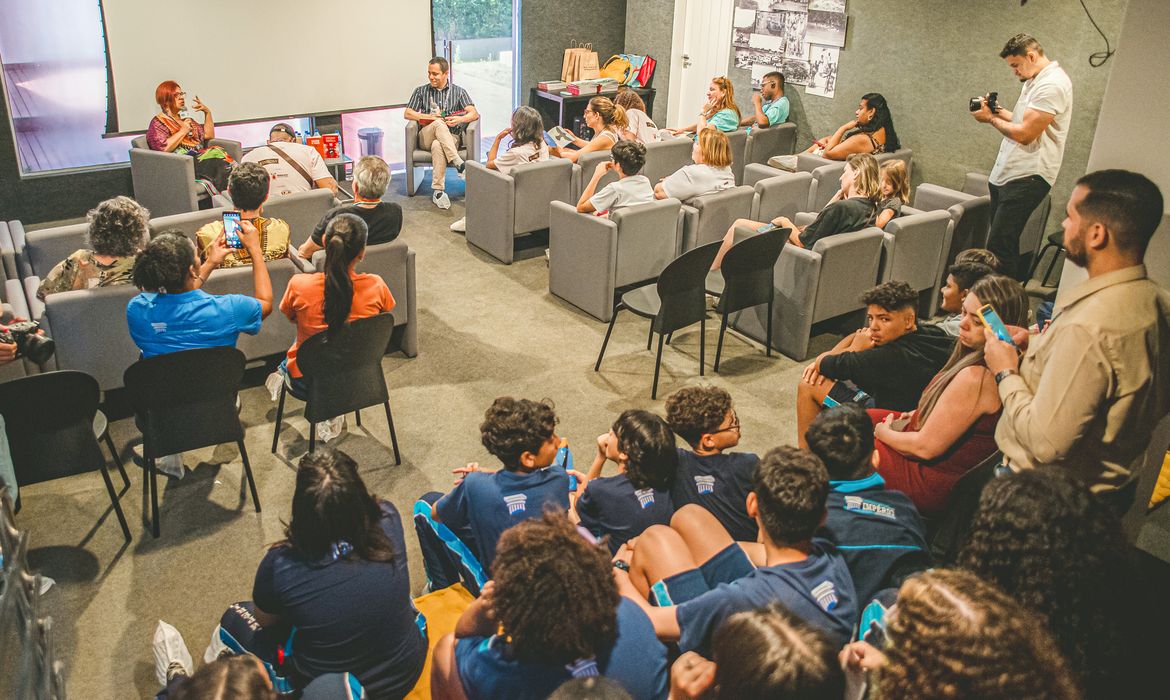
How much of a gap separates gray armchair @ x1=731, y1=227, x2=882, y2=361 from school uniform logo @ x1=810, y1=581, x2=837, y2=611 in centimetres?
314

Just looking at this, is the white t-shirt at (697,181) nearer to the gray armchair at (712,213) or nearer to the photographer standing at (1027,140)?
the gray armchair at (712,213)

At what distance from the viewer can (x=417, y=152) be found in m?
7.81

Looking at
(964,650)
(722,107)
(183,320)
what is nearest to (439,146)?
(722,107)

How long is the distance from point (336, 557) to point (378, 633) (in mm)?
228

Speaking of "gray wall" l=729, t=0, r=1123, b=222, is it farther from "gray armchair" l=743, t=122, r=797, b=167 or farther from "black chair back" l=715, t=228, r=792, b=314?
"black chair back" l=715, t=228, r=792, b=314

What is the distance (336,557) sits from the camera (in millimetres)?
2285

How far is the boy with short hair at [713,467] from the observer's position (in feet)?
9.04

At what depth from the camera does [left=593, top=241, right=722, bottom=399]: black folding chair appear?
463 centimetres

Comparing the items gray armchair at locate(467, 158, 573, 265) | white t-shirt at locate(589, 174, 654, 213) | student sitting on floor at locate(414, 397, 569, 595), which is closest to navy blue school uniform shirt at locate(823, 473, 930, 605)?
student sitting on floor at locate(414, 397, 569, 595)

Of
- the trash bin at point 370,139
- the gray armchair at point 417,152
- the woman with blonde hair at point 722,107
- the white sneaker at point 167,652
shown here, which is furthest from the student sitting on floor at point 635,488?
the trash bin at point 370,139

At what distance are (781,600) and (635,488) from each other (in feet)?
2.42

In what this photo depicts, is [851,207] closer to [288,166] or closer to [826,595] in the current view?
[826,595]

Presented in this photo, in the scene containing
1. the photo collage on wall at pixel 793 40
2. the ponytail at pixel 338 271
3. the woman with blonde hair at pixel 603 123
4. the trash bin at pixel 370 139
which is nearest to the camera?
the ponytail at pixel 338 271

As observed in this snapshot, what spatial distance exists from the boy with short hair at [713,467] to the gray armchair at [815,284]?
238 centimetres
